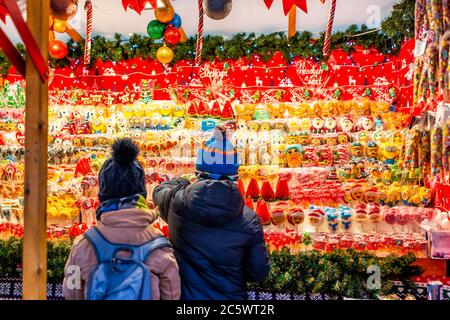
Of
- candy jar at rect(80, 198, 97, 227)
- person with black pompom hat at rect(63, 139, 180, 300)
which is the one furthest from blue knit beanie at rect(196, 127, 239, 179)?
candy jar at rect(80, 198, 97, 227)

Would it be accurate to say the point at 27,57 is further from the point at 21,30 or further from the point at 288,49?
the point at 288,49

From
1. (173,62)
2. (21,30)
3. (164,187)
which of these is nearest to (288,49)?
(173,62)

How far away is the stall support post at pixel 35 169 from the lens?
2223 mm

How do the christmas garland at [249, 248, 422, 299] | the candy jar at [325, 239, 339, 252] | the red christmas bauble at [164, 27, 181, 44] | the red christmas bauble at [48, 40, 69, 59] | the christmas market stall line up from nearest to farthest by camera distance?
the christmas garland at [249, 248, 422, 299] → the christmas market stall → the candy jar at [325, 239, 339, 252] → the red christmas bauble at [164, 27, 181, 44] → the red christmas bauble at [48, 40, 69, 59]

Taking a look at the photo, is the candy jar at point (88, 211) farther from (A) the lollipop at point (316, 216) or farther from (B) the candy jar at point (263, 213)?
(A) the lollipop at point (316, 216)

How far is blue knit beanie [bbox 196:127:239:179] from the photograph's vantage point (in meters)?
2.40

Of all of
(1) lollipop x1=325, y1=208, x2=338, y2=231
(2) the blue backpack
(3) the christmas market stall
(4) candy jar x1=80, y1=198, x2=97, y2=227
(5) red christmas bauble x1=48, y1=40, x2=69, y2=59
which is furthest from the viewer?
(5) red christmas bauble x1=48, y1=40, x2=69, y2=59

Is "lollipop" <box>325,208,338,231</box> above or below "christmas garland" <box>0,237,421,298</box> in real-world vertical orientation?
above

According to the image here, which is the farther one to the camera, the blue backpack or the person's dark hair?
the person's dark hair

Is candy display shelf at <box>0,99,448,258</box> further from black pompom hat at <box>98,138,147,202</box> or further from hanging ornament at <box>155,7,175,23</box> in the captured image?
black pompom hat at <box>98,138,147,202</box>

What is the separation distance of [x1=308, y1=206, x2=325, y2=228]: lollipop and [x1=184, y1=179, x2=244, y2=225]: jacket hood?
184 centimetres

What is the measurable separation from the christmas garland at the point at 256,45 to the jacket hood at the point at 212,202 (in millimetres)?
4551

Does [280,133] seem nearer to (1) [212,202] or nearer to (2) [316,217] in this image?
(2) [316,217]

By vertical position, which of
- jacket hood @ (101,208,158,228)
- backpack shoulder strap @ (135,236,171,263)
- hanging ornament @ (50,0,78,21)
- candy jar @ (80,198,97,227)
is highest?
hanging ornament @ (50,0,78,21)
